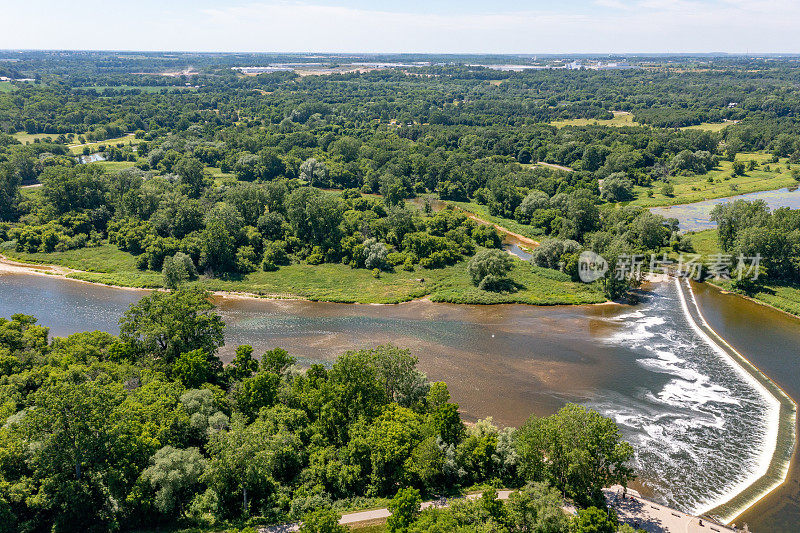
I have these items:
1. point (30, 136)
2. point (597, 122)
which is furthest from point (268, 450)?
point (597, 122)

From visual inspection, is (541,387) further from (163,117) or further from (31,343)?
(163,117)

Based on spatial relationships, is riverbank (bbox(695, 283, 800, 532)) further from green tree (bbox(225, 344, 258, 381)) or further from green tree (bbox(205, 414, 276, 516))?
green tree (bbox(225, 344, 258, 381))

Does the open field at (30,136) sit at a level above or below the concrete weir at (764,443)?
above

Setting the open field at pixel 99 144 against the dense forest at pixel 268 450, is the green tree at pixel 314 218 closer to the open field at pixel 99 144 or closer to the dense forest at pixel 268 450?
the dense forest at pixel 268 450

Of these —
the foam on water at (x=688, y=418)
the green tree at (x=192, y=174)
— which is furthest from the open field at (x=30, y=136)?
the foam on water at (x=688, y=418)

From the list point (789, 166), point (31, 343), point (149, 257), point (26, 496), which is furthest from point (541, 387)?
point (789, 166)

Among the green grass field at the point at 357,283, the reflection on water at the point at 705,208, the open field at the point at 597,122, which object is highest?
the open field at the point at 597,122

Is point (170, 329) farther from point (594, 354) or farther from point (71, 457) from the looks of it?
point (594, 354)

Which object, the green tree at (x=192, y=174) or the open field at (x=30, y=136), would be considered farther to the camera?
the open field at (x=30, y=136)
